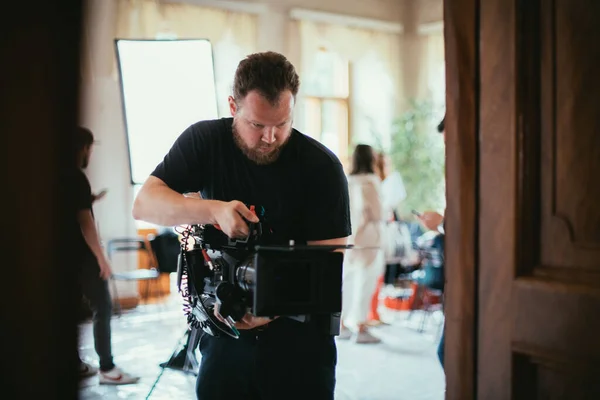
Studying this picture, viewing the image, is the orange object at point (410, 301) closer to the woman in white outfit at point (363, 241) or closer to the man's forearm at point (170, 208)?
the woman in white outfit at point (363, 241)

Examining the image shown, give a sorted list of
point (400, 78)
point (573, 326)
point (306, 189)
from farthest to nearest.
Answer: point (400, 78) < point (306, 189) < point (573, 326)

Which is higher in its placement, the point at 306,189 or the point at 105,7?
the point at 105,7

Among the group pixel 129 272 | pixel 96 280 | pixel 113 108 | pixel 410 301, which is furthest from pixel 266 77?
pixel 410 301

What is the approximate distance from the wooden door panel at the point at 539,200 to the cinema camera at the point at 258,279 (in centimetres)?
26

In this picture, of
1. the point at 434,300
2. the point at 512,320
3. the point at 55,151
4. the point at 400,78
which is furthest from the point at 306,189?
the point at 400,78

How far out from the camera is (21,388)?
18.0 inches

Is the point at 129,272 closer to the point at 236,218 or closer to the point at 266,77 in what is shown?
the point at 266,77

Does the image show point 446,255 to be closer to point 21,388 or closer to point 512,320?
point 512,320

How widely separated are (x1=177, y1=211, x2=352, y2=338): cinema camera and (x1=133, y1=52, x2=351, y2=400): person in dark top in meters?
0.08

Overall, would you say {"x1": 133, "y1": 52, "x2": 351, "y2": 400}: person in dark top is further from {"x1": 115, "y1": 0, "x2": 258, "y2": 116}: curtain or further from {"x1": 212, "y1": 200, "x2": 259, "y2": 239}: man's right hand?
{"x1": 115, "y1": 0, "x2": 258, "y2": 116}: curtain

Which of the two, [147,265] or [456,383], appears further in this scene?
[147,265]

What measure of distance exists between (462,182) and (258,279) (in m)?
0.37

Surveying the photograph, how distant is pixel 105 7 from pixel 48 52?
559cm

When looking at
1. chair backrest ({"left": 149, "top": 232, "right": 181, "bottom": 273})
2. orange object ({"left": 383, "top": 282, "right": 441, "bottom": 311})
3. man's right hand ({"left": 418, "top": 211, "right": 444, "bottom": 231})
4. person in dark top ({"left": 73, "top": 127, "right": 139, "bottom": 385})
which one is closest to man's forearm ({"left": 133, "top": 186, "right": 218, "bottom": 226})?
person in dark top ({"left": 73, "top": 127, "right": 139, "bottom": 385})
